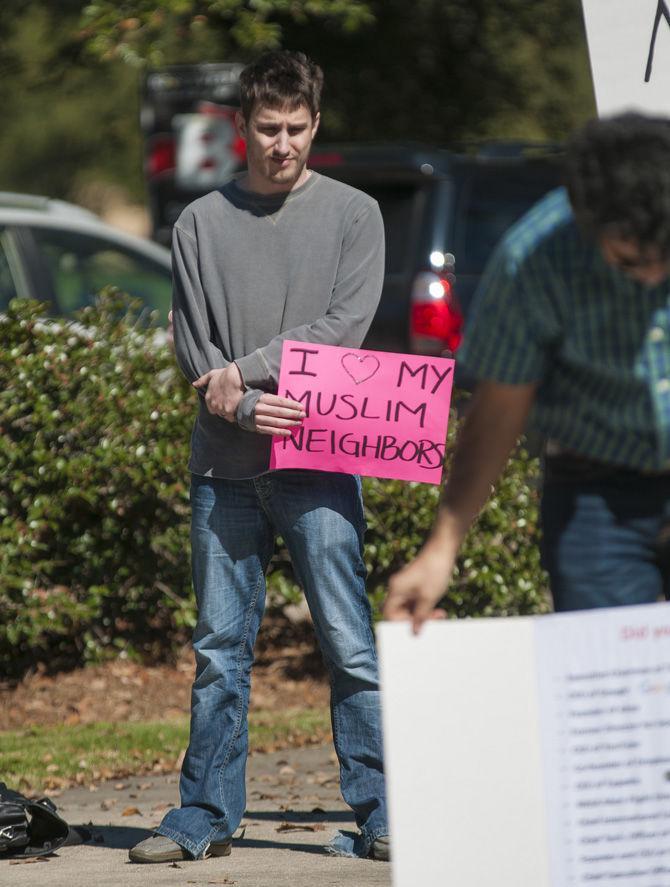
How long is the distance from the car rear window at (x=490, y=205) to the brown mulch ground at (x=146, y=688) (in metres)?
3.65

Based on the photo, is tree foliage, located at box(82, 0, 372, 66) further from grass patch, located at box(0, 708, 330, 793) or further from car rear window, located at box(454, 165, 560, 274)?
grass patch, located at box(0, 708, 330, 793)

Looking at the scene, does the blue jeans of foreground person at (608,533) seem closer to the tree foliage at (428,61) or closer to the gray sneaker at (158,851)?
the gray sneaker at (158,851)

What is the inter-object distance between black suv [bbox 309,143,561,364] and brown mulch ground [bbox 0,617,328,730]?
2965mm

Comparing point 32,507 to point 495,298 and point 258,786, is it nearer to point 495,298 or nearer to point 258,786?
point 258,786

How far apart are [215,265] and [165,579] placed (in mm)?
2772

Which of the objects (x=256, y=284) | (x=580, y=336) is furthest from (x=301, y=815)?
(x=580, y=336)

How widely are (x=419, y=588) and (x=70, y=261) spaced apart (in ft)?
20.8

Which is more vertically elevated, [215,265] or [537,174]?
[537,174]

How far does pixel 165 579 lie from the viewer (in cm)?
655

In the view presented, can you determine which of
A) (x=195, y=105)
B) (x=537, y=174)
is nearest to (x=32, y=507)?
(x=537, y=174)

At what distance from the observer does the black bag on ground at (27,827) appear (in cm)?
429

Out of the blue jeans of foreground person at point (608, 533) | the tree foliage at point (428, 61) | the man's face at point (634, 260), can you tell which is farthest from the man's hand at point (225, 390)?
the tree foliage at point (428, 61)

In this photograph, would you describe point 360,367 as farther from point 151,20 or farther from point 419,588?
point 151,20

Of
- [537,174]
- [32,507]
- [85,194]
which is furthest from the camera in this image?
[85,194]
